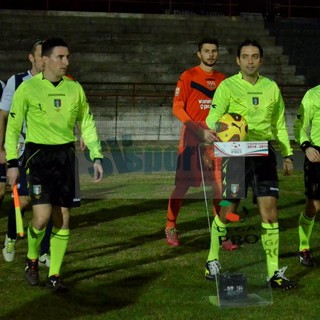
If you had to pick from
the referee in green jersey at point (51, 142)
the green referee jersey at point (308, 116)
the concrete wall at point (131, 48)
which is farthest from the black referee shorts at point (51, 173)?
the concrete wall at point (131, 48)

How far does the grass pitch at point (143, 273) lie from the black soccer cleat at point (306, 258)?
0.34 feet

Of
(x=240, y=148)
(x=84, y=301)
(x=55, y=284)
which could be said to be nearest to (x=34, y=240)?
(x=55, y=284)

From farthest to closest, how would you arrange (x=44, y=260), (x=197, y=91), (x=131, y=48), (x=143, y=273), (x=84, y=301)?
1. (x=131, y=48)
2. (x=197, y=91)
3. (x=44, y=260)
4. (x=143, y=273)
5. (x=84, y=301)

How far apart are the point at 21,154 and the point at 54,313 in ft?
7.64

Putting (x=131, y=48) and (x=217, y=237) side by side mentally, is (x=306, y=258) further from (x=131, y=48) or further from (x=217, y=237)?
(x=131, y=48)

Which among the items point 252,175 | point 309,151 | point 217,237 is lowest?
point 217,237

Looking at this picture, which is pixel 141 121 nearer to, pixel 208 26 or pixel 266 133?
pixel 208 26

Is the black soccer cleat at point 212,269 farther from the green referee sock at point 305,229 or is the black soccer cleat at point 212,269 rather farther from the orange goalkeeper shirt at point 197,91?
the orange goalkeeper shirt at point 197,91

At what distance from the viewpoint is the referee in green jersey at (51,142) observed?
7219 millimetres

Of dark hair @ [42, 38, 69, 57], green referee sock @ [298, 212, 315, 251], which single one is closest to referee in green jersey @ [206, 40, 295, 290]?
green referee sock @ [298, 212, 315, 251]

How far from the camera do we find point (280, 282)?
7.39 m

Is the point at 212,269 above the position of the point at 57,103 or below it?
below

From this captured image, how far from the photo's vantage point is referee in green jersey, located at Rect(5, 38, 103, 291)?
23.7 ft

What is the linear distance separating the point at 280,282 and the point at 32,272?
220cm
